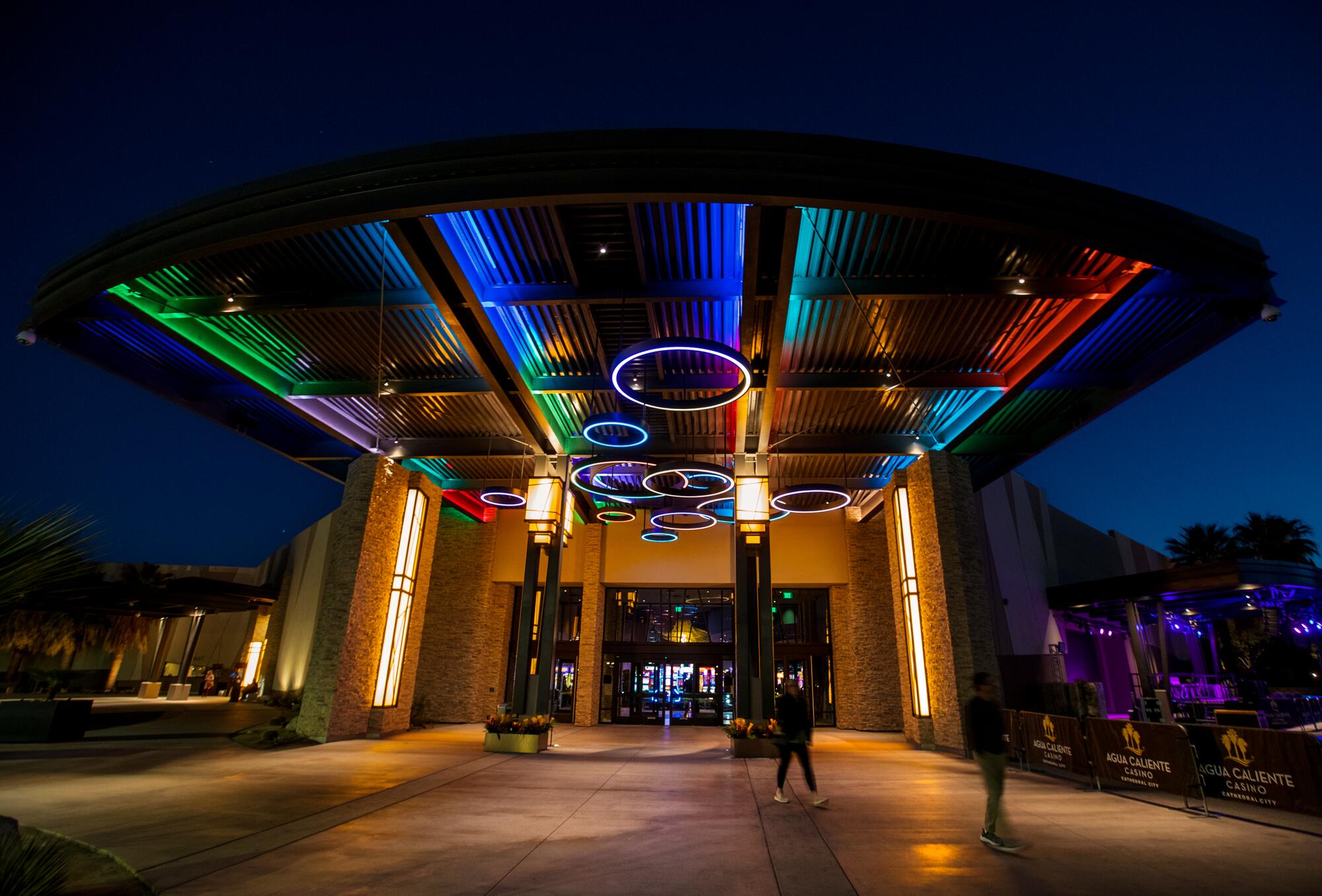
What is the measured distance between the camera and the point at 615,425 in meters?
14.1

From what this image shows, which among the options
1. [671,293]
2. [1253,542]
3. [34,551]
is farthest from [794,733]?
[1253,542]

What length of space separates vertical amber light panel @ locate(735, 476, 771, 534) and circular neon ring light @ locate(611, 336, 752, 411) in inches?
210

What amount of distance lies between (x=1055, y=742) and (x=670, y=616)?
1641 centimetres

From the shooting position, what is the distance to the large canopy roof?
901 centimetres

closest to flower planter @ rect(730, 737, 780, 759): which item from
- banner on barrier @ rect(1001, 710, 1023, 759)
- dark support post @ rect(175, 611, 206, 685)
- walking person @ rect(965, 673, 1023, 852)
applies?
banner on barrier @ rect(1001, 710, 1023, 759)

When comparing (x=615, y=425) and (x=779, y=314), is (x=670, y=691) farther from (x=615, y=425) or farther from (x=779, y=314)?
(x=779, y=314)

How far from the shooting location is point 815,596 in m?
25.9

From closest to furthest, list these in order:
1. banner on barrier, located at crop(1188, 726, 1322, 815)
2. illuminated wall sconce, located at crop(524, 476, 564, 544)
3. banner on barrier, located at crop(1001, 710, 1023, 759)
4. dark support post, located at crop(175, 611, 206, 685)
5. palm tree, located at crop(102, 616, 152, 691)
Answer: banner on barrier, located at crop(1188, 726, 1322, 815) → banner on barrier, located at crop(1001, 710, 1023, 759) → illuminated wall sconce, located at crop(524, 476, 564, 544) → palm tree, located at crop(102, 616, 152, 691) → dark support post, located at crop(175, 611, 206, 685)

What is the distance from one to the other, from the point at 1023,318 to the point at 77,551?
14416 mm

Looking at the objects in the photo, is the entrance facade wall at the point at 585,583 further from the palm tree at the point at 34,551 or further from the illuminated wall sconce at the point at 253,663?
the illuminated wall sconce at the point at 253,663

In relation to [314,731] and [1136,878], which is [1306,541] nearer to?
[1136,878]

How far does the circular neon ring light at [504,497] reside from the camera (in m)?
18.8

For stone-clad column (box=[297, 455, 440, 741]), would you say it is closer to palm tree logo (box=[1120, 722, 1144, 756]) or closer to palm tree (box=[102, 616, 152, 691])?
palm tree logo (box=[1120, 722, 1144, 756])

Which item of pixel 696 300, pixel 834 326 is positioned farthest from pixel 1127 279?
pixel 696 300
